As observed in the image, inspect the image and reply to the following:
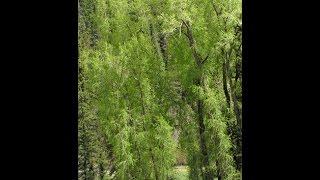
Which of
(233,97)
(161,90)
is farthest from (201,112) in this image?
(161,90)

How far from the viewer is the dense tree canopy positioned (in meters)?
15.8

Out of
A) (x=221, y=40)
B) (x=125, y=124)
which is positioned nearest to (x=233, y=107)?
(x=221, y=40)

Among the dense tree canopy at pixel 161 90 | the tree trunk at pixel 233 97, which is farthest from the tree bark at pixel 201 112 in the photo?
the tree trunk at pixel 233 97

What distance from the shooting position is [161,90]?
1762cm

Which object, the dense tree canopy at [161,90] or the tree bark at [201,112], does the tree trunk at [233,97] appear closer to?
the dense tree canopy at [161,90]

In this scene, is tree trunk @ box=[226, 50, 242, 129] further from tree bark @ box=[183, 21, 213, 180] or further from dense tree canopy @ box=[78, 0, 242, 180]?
tree bark @ box=[183, 21, 213, 180]

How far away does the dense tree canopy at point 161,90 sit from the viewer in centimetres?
1584

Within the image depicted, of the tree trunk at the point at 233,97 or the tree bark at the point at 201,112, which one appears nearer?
the tree trunk at the point at 233,97

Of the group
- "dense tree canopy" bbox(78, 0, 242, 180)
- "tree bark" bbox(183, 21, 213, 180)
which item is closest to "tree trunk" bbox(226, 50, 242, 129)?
"dense tree canopy" bbox(78, 0, 242, 180)

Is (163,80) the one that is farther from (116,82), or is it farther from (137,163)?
(137,163)

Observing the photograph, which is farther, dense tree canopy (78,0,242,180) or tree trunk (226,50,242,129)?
dense tree canopy (78,0,242,180)
